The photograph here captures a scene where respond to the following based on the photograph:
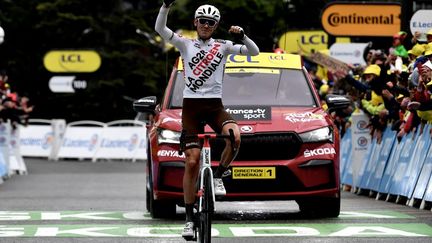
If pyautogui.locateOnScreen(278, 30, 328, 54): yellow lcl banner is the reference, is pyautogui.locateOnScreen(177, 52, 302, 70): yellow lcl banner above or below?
above

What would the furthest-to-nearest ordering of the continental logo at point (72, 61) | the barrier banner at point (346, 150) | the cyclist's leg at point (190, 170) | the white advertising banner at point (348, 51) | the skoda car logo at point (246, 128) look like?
the continental logo at point (72, 61) → the white advertising banner at point (348, 51) → the barrier banner at point (346, 150) → the skoda car logo at point (246, 128) → the cyclist's leg at point (190, 170)

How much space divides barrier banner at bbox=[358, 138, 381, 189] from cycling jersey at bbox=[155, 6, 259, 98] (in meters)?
8.86

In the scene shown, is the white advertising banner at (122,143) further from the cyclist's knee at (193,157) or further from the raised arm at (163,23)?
the cyclist's knee at (193,157)

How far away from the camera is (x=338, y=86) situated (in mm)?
24984

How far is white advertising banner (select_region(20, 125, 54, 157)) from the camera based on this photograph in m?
45.2

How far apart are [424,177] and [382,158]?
10.3ft

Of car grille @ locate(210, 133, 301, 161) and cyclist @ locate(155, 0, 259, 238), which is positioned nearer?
cyclist @ locate(155, 0, 259, 238)

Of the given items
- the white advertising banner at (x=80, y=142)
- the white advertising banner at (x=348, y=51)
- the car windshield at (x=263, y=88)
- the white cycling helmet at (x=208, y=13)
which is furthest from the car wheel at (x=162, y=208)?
the white advertising banner at (x=80, y=142)

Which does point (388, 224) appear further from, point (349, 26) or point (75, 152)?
point (75, 152)

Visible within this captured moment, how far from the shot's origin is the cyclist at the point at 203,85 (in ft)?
39.2

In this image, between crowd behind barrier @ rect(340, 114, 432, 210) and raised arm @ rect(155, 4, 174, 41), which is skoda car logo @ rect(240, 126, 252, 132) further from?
crowd behind barrier @ rect(340, 114, 432, 210)

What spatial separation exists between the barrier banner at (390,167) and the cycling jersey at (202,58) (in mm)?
7265

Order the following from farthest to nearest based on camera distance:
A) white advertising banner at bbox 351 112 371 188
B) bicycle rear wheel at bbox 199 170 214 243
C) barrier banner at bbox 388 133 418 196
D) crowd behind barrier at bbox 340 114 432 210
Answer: white advertising banner at bbox 351 112 371 188 < barrier banner at bbox 388 133 418 196 < crowd behind barrier at bbox 340 114 432 210 < bicycle rear wheel at bbox 199 170 214 243

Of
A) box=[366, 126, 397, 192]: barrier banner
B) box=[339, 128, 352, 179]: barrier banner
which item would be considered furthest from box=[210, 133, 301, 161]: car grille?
box=[339, 128, 352, 179]: barrier banner
